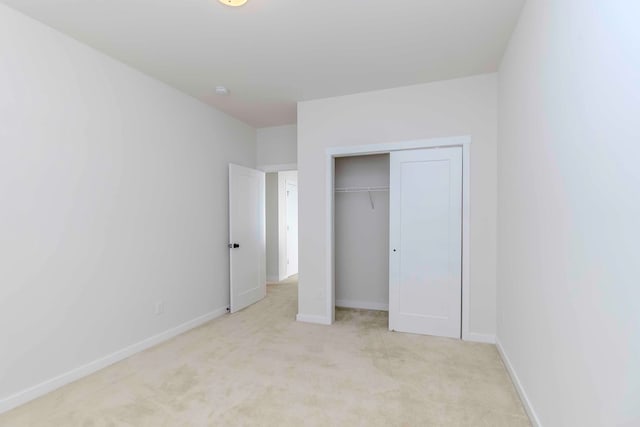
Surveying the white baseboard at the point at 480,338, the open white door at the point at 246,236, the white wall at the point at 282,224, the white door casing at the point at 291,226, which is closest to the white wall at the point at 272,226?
the white wall at the point at 282,224

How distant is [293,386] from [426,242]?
199 centimetres

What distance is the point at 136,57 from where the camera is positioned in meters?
2.72

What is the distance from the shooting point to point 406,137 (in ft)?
11.1

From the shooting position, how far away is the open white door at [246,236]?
4.15 metres

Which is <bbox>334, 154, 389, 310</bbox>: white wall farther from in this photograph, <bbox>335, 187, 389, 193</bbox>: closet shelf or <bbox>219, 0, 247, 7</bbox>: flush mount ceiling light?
<bbox>219, 0, 247, 7</bbox>: flush mount ceiling light

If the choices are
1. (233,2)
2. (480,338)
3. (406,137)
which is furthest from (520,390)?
(233,2)

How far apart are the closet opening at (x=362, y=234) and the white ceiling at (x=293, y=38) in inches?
49.4

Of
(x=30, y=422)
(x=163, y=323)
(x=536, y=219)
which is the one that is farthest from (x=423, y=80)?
(x=30, y=422)

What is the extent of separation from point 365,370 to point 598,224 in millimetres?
1980

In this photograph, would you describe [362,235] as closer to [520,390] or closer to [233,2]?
[520,390]

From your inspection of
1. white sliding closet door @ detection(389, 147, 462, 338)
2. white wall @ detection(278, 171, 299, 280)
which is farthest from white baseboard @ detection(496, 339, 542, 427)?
white wall @ detection(278, 171, 299, 280)

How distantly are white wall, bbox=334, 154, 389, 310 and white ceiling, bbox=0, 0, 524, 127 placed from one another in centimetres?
123

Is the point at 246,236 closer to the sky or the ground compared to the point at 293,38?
closer to the ground

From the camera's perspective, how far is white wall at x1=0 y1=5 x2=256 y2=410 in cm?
209
